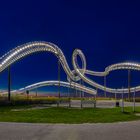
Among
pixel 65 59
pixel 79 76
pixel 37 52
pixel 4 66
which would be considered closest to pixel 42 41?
pixel 37 52

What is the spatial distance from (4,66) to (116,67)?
1756 inches

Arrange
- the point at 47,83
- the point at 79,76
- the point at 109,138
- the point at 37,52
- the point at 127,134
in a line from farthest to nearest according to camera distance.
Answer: the point at 47,83 → the point at 79,76 → the point at 37,52 → the point at 127,134 → the point at 109,138

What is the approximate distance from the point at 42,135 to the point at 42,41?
172 ft

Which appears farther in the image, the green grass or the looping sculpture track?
the looping sculpture track

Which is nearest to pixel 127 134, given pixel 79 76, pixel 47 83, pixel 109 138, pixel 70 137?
pixel 109 138

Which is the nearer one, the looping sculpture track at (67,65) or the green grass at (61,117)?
the green grass at (61,117)

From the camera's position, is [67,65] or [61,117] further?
[67,65]

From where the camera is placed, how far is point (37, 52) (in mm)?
69562

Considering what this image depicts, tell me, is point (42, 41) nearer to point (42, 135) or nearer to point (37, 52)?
point (37, 52)

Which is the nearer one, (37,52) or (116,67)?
(37,52)

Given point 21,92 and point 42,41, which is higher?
point 42,41

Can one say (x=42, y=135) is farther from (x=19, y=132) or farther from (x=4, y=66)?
A: (x=4, y=66)

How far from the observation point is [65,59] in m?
81.8

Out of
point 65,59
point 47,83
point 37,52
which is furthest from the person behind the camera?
point 47,83
